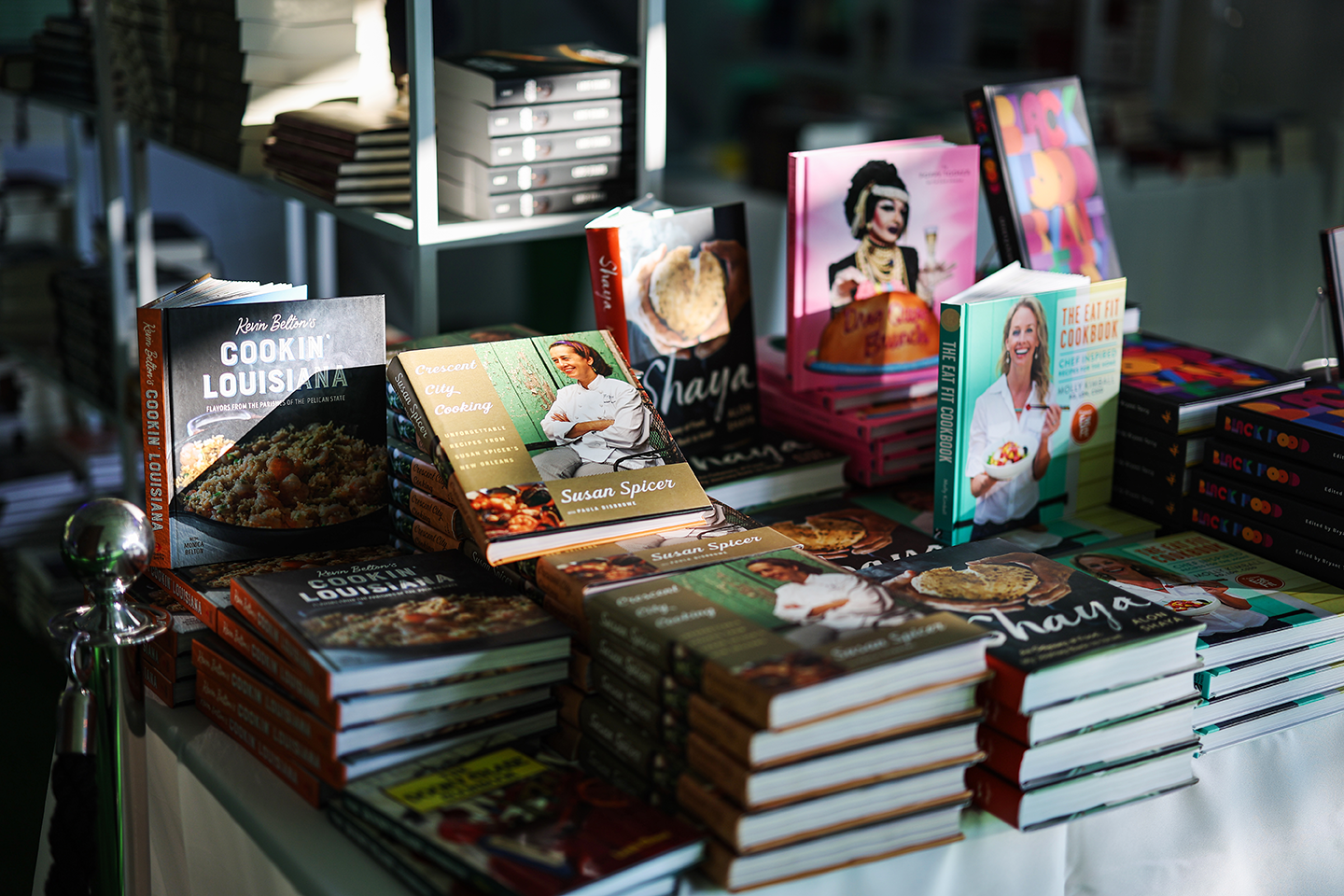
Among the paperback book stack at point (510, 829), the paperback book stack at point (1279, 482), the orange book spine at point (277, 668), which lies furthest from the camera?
the paperback book stack at point (1279, 482)

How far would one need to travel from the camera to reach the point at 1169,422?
1.52 m

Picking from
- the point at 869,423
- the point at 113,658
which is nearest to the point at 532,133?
the point at 869,423

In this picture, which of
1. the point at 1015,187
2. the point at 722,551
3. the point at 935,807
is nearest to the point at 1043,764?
the point at 935,807

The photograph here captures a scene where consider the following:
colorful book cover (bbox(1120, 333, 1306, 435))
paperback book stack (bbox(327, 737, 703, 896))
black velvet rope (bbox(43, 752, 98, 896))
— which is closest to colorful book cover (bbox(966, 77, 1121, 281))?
colorful book cover (bbox(1120, 333, 1306, 435))

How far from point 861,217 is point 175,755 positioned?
3.53ft

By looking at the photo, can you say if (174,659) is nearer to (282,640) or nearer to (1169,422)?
(282,640)

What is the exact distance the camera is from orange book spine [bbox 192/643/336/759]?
0.98m

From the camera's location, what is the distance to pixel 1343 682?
4.24ft

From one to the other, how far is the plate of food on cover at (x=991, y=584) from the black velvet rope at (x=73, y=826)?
28.4 inches

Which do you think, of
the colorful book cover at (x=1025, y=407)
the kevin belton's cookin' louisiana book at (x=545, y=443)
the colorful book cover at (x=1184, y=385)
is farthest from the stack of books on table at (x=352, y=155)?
the colorful book cover at (x=1184, y=385)

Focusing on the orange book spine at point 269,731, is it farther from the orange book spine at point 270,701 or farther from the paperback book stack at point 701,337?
the paperback book stack at point 701,337

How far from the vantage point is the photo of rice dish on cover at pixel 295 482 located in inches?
51.0

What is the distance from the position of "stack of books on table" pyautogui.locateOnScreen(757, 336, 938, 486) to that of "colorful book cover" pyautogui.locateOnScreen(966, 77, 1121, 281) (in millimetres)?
248

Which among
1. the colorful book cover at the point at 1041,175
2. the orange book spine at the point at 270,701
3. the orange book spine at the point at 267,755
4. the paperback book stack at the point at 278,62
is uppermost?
the paperback book stack at the point at 278,62
